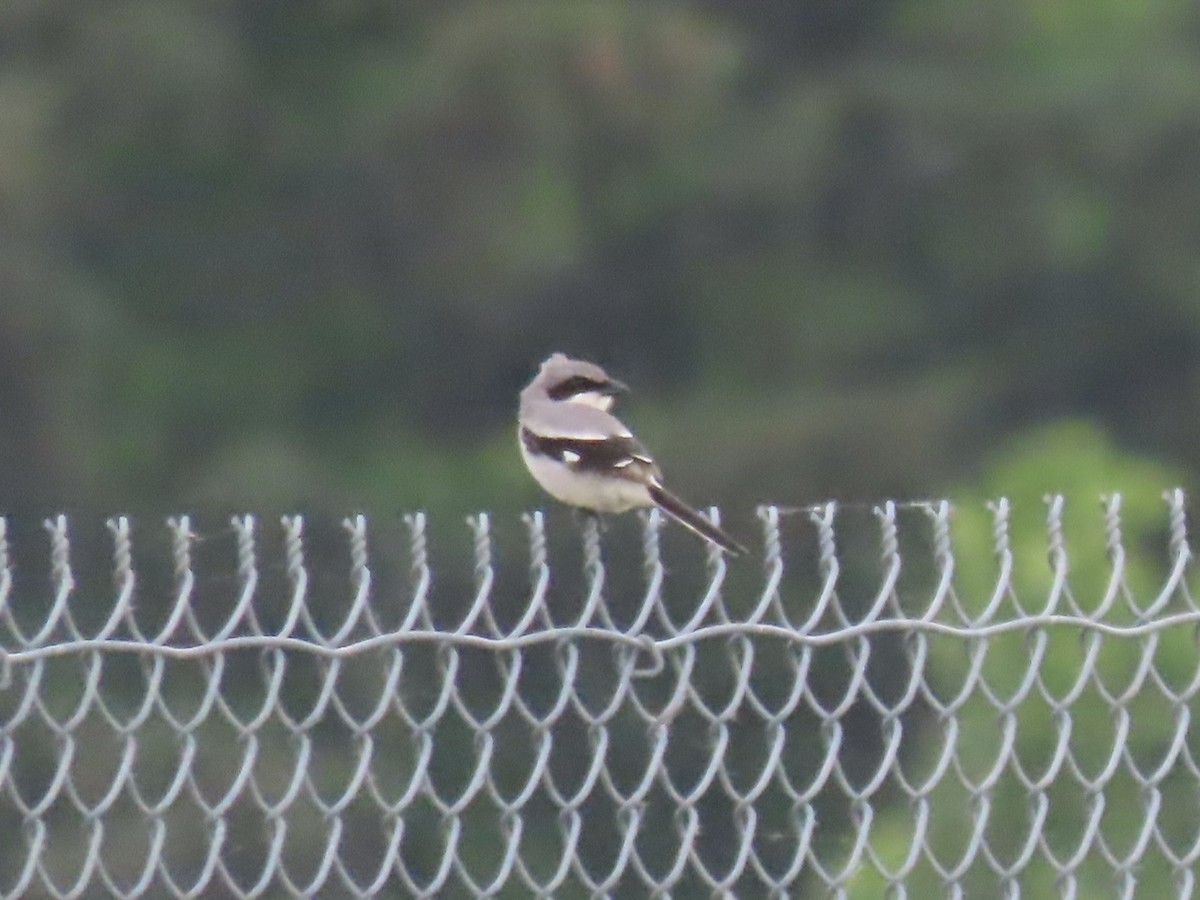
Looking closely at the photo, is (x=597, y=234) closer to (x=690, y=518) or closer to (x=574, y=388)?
(x=574, y=388)

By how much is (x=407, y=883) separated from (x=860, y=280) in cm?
2113

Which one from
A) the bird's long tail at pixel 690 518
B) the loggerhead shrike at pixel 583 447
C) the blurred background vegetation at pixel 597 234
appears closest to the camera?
the bird's long tail at pixel 690 518

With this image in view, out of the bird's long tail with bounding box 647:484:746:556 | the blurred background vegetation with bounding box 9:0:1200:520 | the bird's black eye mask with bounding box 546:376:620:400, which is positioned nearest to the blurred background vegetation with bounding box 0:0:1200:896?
the blurred background vegetation with bounding box 9:0:1200:520

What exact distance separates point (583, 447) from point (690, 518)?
644mm

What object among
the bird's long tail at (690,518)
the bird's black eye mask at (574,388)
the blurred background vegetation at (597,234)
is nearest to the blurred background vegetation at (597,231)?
the blurred background vegetation at (597,234)

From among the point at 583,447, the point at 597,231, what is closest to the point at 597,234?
the point at 597,231

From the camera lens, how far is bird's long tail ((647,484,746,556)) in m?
5.00

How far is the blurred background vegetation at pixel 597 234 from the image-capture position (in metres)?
21.2

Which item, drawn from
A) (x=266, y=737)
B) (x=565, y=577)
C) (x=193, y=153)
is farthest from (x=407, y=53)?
(x=565, y=577)

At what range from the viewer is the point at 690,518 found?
5516 mm

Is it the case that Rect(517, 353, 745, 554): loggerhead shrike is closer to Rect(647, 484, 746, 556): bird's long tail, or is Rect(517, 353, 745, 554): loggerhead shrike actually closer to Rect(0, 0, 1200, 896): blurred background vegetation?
Rect(647, 484, 746, 556): bird's long tail

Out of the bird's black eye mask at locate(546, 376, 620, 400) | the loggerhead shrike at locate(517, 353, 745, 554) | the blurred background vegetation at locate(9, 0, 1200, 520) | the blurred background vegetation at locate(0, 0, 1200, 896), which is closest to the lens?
the loggerhead shrike at locate(517, 353, 745, 554)

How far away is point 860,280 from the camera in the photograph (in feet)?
81.3

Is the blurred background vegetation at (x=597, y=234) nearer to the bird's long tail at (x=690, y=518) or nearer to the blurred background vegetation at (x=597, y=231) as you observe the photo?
the blurred background vegetation at (x=597, y=231)
